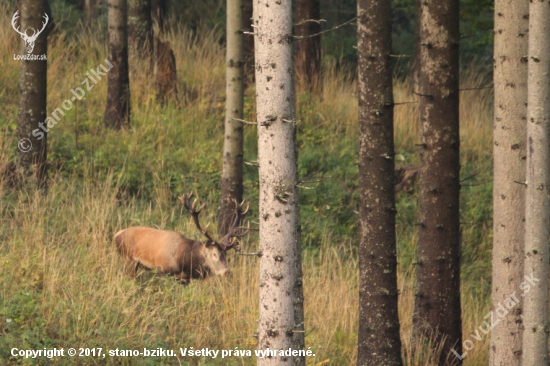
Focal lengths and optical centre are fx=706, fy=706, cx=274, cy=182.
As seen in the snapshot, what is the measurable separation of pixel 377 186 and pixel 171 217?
3.68 meters

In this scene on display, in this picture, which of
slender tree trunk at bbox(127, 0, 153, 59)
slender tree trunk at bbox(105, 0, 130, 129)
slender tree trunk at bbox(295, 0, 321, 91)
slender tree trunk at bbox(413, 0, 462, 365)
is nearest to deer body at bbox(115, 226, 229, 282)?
slender tree trunk at bbox(413, 0, 462, 365)

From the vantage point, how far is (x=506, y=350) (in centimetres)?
630

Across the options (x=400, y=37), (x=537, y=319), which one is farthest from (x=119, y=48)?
(x=400, y=37)

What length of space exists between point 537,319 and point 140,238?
13.0 feet

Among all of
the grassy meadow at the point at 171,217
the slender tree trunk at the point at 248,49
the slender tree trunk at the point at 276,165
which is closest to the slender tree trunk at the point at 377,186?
the grassy meadow at the point at 171,217

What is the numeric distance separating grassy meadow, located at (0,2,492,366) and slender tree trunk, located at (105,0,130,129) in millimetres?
296

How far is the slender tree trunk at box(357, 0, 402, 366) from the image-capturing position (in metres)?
5.80

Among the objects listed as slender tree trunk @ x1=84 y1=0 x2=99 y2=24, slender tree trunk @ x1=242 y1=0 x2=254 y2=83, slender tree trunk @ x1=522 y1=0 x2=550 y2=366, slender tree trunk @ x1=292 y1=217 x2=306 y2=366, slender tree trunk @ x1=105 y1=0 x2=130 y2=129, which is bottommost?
slender tree trunk @ x1=292 y1=217 x2=306 y2=366

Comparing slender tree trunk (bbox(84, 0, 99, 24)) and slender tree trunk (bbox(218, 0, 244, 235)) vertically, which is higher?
slender tree trunk (bbox(84, 0, 99, 24))

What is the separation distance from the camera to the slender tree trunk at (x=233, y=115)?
336 inches

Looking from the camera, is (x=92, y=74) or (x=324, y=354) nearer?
(x=324, y=354)

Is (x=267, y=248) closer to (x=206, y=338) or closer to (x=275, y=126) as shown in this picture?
(x=275, y=126)

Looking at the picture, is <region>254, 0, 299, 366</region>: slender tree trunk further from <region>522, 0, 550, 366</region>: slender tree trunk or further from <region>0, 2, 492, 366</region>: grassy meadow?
<region>522, 0, 550, 366</region>: slender tree trunk

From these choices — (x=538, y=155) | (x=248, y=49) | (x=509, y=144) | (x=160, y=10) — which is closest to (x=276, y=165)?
(x=538, y=155)
